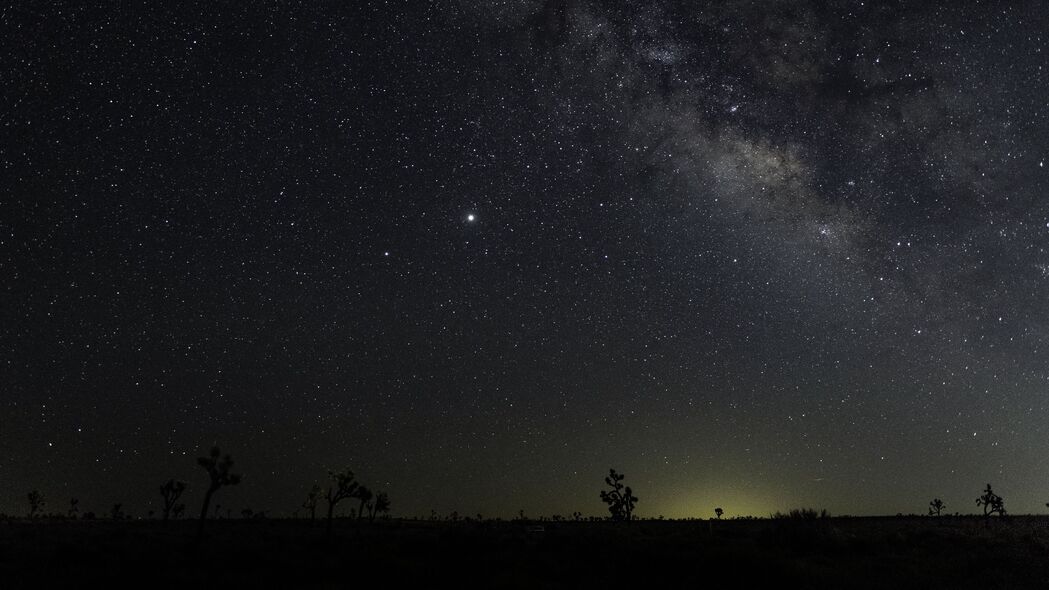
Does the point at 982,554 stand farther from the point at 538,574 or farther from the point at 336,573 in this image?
Answer: the point at 336,573

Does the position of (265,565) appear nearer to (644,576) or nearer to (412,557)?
(412,557)

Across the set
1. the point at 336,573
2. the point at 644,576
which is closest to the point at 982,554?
the point at 644,576

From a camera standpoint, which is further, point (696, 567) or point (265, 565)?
point (265, 565)

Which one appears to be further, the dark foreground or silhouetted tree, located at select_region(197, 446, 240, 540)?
silhouetted tree, located at select_region(197, 446, 240, 540)

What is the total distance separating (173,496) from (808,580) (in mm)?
58693

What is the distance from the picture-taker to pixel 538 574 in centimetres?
1978

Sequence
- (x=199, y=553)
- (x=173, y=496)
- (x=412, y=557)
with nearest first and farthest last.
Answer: (x=412, y=557), (x=199, y=553), (x=173, y=496)

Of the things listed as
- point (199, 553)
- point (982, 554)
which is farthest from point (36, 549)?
point (982, 554)

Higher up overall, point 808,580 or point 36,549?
point 808,580

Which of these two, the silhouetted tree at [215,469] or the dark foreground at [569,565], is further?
the silhouetted tree at [215,469]

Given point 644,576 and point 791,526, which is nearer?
point 644,576

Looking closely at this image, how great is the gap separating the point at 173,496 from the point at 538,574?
171 ft

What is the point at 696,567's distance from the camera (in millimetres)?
19875

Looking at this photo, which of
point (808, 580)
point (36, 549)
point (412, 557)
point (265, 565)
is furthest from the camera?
point (36, 549)
